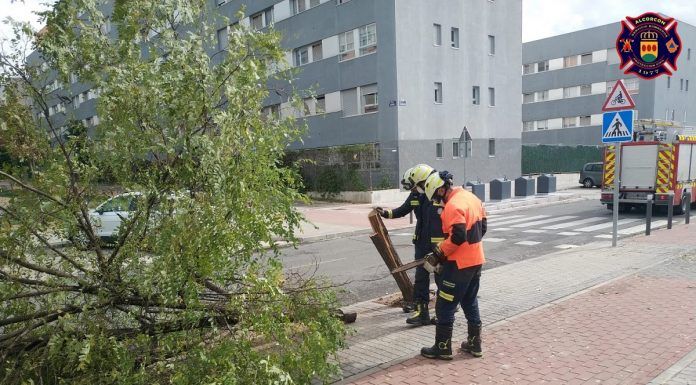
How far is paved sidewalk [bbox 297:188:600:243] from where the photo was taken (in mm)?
14195

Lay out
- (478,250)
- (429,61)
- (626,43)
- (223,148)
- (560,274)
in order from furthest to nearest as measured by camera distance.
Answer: (429,61), (626,43), (560,274), (478,250), (223,148)

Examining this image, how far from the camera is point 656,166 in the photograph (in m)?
15.8

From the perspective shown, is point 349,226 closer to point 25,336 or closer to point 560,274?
point 560,274

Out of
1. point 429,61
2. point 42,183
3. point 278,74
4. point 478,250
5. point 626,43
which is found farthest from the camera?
point 429,61

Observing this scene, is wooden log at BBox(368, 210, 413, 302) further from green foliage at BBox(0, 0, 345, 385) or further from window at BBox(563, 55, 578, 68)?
window at BBox(563, 55, 578, 68)

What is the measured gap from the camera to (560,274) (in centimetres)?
784

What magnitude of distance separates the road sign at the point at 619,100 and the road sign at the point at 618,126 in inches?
3.8

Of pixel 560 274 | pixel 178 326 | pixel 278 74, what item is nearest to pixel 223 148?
pixel 278 74

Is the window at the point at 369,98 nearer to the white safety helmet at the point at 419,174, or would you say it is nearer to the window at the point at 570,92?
the white safety helmet at the point at 419,174

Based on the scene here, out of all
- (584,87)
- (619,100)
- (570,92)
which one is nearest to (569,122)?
(570,92)

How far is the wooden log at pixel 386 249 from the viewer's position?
18.9 feet

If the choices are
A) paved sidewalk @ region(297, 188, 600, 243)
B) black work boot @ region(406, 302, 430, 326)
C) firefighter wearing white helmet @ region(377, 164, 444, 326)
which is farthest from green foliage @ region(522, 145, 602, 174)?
black work boot @ region(406, 302, 430, 326)

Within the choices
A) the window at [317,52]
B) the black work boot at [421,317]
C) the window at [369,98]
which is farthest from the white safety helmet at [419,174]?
the window at [317,52]

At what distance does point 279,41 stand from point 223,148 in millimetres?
898
